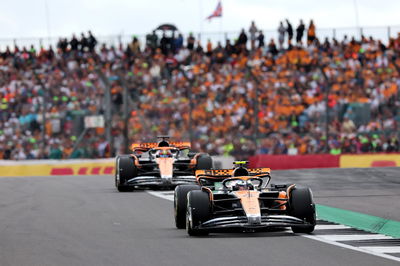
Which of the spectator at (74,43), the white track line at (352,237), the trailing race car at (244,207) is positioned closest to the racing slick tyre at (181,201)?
the trailing race car at (244,207)

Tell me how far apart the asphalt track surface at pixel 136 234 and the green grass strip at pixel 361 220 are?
0.56m

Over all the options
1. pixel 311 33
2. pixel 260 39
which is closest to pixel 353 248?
pixel 260 39

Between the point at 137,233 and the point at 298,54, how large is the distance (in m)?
25.2

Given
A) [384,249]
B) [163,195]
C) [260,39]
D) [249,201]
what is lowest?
[163,195]

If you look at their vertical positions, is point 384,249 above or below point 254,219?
below

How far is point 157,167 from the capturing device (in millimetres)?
Answer: 21688

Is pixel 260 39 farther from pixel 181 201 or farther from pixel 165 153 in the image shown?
pixel 181 201

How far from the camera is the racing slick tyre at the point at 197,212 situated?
11250 millimetres

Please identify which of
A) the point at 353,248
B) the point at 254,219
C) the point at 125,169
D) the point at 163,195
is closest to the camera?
the point at 353,248

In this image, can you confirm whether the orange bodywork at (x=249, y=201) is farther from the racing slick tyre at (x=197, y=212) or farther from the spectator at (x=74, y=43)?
the spectator at (x=74, y=43)

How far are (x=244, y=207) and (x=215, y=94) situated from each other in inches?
889

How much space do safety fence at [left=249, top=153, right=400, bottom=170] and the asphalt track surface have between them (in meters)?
7.54

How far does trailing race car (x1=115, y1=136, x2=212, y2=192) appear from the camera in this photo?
70.7ft

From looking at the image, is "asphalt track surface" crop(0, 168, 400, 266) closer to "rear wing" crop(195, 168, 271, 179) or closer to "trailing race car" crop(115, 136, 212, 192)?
"trailing race car" crop(115, 136, 212, 192)
